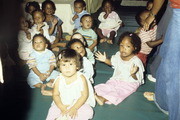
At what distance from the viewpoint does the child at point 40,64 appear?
8.71 feet

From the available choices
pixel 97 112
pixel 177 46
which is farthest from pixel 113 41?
pixel 177 46

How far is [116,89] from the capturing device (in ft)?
8.23

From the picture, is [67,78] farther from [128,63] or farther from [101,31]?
[101,31]

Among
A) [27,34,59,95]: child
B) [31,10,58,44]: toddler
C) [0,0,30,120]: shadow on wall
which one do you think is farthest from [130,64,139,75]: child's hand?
[31,10,58,44]: toddler

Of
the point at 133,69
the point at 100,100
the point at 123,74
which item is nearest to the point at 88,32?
the point at 123,74

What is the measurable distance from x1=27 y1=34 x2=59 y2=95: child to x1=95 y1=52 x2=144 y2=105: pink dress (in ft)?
2.41

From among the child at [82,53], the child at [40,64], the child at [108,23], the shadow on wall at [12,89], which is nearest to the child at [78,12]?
the child at [108,23]

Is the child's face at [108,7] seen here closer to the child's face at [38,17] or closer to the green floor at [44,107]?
the child's face at [38,17]

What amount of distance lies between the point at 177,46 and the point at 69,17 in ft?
10.7

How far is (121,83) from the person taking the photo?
2.57 meters

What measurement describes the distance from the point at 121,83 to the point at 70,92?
2.67 feet

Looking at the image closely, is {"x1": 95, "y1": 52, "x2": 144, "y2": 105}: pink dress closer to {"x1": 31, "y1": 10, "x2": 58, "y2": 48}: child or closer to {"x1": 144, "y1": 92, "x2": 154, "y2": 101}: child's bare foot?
{"x1": 144, "y1": 92, "x2": 154, "y2": 101}: child's bare foot

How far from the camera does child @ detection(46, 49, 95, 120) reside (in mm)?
1944

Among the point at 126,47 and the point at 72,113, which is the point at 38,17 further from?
the point at 72,113
